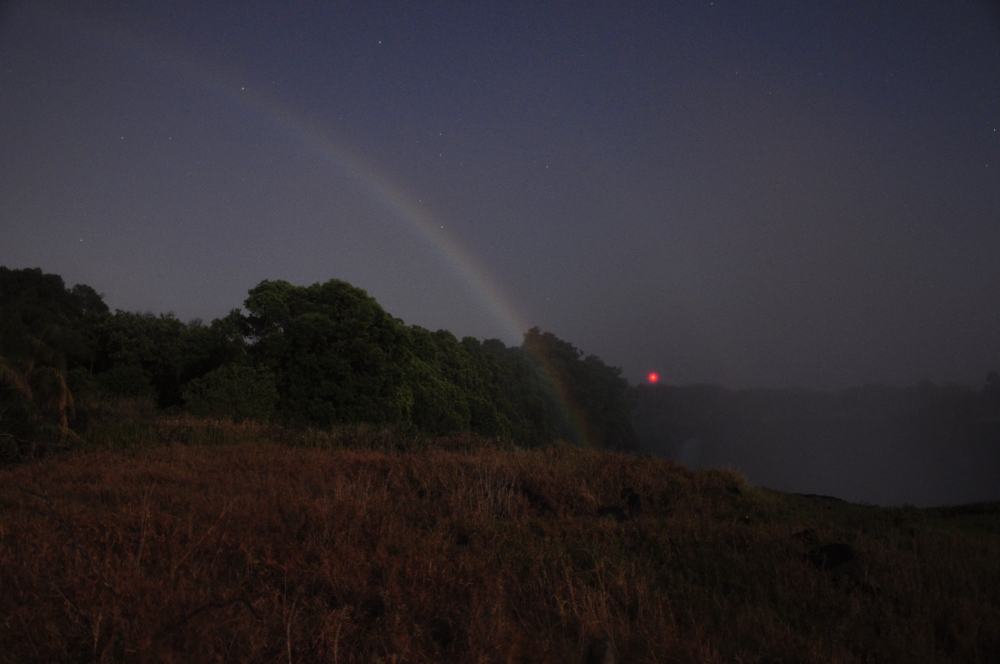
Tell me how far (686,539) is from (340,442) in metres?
9.76

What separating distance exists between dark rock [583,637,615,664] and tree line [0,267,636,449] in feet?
44.7

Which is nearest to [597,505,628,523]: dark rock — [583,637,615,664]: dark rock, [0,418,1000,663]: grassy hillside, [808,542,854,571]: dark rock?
[0,418,1000,663]: grassy hillside

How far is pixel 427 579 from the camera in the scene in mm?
4484

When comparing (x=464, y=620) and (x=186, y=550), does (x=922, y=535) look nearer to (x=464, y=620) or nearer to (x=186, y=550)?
(x=464, y=620)

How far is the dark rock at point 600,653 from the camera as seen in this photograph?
3159 mm

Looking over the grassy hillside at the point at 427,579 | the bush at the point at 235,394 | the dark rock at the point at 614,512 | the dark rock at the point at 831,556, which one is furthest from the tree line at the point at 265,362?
the dark rock at the point at 831,556

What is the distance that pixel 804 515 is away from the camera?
→ 10578 mm

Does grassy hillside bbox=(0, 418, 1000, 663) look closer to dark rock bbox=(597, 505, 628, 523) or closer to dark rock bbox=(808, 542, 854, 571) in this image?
dark rock bbox=(808, 542, 854, 571)

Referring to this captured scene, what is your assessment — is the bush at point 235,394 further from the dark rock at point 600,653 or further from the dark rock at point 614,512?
the dark rock at point 600,653

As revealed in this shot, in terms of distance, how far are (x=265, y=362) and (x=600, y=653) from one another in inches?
1010

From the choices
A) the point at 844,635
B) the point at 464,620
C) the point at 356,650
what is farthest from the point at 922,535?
the point at 356,650

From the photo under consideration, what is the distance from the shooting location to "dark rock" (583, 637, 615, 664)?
316 centimetres

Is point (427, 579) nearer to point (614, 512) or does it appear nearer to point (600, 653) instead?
point (600, 653)

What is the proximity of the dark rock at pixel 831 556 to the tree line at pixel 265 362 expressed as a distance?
13.4m
